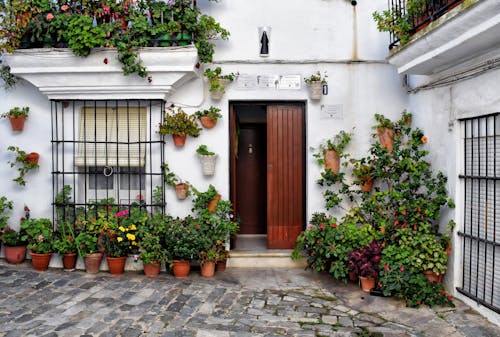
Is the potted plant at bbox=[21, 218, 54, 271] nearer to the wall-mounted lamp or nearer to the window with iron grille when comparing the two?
the window with iron grille

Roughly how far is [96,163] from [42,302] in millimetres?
2458

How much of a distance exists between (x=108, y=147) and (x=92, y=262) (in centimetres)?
187

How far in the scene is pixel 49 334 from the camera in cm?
419

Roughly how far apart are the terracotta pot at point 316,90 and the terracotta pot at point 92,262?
4.10 meters

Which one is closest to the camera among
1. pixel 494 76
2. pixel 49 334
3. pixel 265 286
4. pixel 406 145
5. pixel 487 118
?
pixel 49 334

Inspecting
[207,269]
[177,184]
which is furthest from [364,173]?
[177,184]

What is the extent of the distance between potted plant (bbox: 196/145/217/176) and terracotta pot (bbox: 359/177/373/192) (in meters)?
2.34

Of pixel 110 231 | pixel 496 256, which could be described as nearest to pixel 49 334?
pixel 110 231

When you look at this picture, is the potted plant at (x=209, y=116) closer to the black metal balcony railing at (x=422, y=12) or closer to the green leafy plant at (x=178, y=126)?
the green leafy plant at (x=178, y=126)

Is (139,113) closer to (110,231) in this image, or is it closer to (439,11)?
(110,231)

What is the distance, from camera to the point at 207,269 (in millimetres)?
6211

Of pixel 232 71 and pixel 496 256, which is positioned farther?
pixel 232 71

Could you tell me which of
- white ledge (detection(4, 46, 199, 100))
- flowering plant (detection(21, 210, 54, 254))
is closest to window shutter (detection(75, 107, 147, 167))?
white ledge (detection(4, 46, 199, 100))

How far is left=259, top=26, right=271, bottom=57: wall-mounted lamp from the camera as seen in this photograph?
6.71 meters
